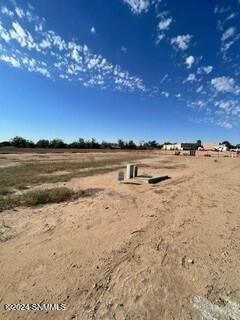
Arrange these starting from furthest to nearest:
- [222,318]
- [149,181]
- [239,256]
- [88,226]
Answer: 1. [149,181]
2. [88,226]
3. [239,256]
4. [222,318]

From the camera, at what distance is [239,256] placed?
4.38m

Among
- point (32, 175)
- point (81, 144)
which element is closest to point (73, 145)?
point (81, 144)

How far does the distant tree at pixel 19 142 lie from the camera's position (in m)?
98.6

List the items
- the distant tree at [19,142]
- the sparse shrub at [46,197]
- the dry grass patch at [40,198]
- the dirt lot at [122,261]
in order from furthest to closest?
the distant tree at [19,142] → the sparse shrub at [46,197] → the dry grass patch at [40,198] → the dirt lot at [122,261]

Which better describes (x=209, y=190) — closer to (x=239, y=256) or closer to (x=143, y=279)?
(x=239, y=256)

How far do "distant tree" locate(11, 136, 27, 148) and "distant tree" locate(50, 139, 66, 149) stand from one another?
1151 centimetres

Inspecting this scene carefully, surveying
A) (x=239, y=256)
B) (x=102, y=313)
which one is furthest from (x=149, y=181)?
(x=102, y=313)

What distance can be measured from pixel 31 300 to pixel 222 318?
8.25ft

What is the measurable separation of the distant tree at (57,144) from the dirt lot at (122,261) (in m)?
97.2

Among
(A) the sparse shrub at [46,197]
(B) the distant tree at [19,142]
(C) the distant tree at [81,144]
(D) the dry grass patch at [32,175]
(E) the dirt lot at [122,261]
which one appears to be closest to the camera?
(E) the dirt lot at [122,261]

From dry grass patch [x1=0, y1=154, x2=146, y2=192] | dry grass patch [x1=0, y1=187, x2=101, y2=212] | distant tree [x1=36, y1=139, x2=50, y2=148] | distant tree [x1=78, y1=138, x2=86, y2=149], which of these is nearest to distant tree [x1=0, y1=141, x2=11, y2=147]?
distant tree [x1=36, y1=139, x2=50, y2=148]

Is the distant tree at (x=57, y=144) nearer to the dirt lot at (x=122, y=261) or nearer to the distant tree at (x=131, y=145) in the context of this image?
the distant tree at (x=131, y=145)

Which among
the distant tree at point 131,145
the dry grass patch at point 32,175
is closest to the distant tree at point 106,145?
the distant tree at point 131,145

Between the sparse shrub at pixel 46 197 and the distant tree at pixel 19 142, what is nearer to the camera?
the sparse shrub at pixel 46 197
